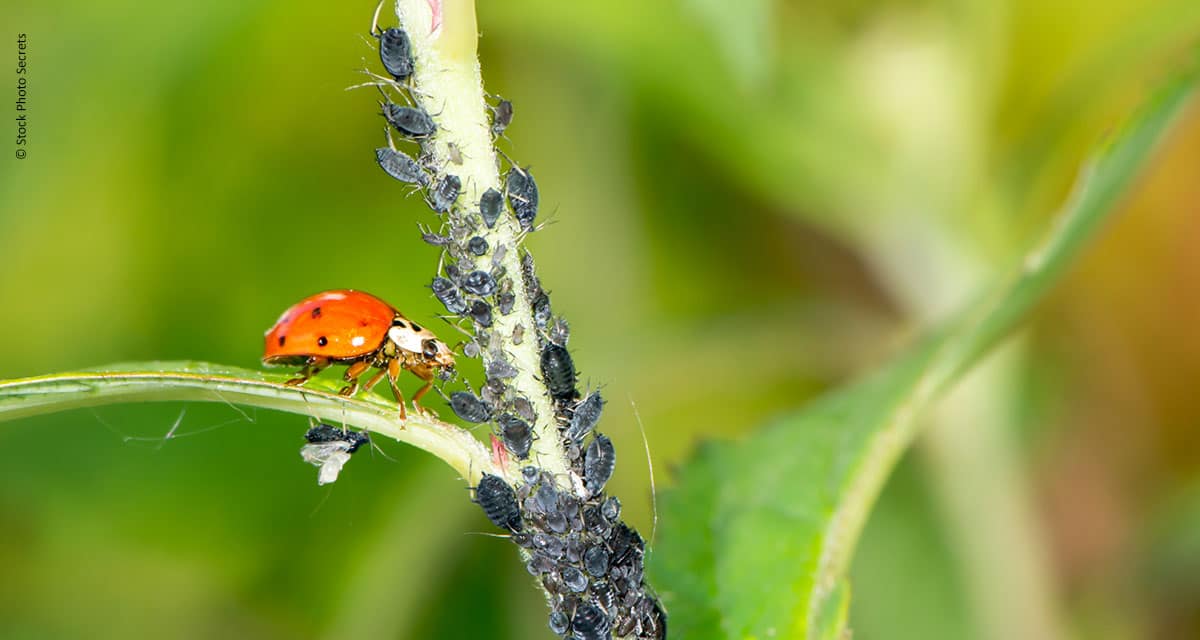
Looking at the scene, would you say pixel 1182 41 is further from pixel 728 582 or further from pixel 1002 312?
pixel 728 582

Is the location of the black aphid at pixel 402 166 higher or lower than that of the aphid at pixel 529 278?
higher

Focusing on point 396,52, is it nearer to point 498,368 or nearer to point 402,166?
point 402,166

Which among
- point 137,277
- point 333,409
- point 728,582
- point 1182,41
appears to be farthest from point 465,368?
point 1182,41

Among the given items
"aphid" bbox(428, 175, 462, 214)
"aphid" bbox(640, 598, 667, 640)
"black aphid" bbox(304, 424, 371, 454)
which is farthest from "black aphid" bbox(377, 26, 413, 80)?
"aphid" bbox(640, 598, 667, 640)

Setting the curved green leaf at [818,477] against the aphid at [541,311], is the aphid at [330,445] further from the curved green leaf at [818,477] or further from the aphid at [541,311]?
the curved green leaf at [818,477]

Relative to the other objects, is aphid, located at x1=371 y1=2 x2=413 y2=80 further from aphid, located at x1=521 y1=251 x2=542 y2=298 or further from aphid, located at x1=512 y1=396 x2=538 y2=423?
aphid, located at x1=512 y1=396 x2=538 y2=423

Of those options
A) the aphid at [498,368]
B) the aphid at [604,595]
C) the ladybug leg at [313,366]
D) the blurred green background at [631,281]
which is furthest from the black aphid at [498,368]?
the blurred green background at [631,281]
